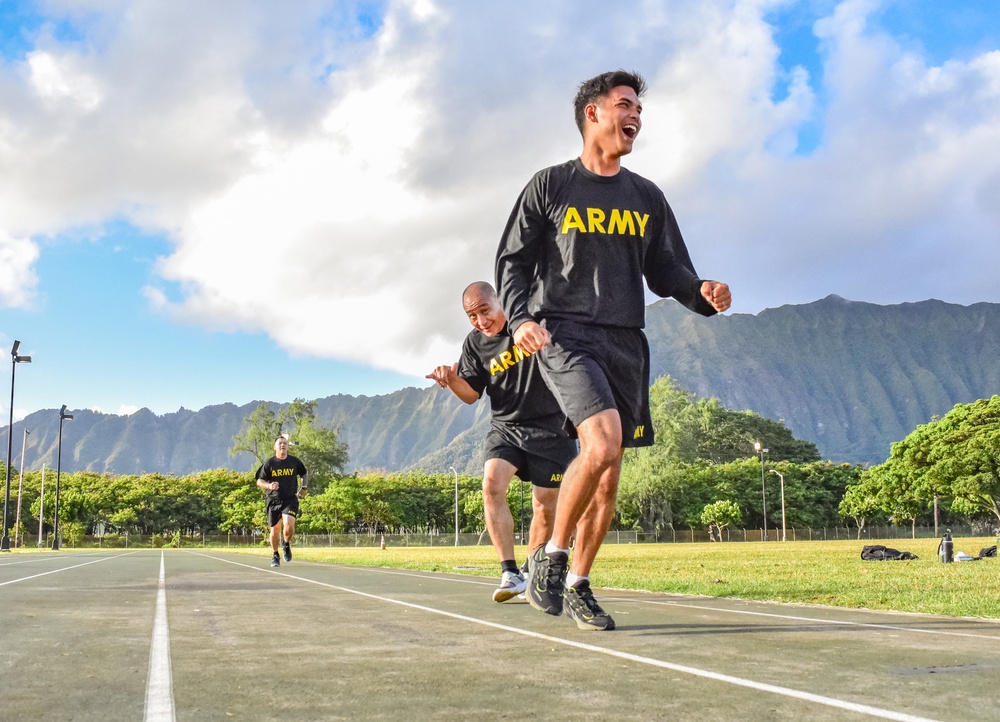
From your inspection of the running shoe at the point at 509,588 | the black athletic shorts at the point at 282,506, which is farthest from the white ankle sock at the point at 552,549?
the black athletic shorts at the point at 282,506

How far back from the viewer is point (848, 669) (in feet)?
10.8

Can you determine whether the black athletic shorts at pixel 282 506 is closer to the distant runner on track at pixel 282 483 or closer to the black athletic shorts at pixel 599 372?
the distant runner on track at pixel 282 483

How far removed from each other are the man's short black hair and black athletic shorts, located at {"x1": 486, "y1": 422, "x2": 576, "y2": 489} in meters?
2.32

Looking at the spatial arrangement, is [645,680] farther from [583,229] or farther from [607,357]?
[583,229]

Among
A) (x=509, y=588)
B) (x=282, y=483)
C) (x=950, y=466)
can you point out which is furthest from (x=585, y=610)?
(x=950, y=466)

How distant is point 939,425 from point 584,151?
54.1 meters

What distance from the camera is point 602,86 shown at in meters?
5.02

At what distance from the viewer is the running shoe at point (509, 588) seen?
20.2 feet

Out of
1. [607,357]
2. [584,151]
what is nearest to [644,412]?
[607,357]

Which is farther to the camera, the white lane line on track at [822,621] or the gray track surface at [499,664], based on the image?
the white lane line on track at [822,621]

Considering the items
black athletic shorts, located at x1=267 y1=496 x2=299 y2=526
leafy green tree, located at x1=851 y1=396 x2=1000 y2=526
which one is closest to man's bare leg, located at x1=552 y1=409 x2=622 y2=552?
black athletic shorts, located at x1=267 y1=496 x2=299 y2=526

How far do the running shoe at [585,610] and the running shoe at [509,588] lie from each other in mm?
1546

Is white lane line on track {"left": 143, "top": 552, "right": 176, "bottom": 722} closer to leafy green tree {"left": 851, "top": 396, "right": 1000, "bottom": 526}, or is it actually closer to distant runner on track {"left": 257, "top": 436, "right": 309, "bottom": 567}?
distant runner on track {"left": 257, "top": 436, "right": 309, "bottom": 567}

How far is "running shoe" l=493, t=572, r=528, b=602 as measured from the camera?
6.17m
